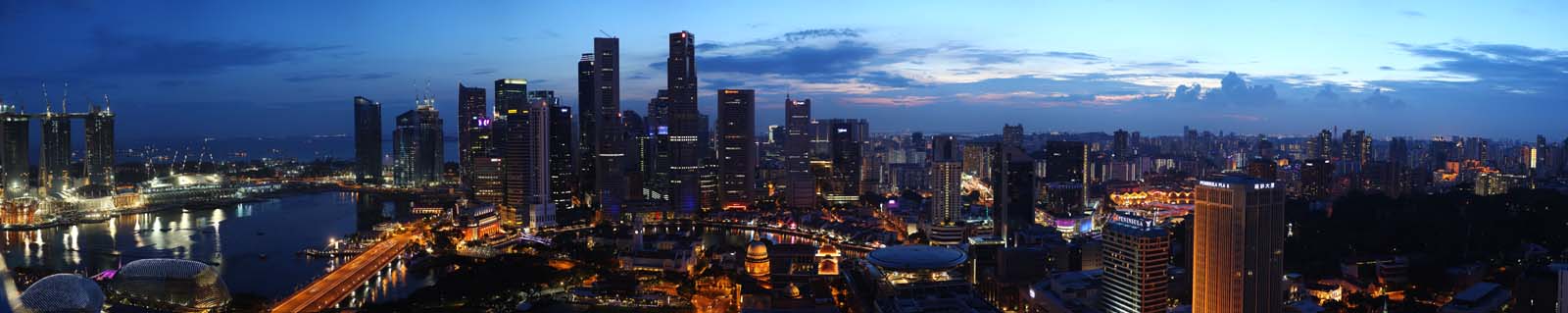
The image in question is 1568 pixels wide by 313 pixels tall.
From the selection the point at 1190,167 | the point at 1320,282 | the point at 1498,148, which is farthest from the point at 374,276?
the point at 1498,148

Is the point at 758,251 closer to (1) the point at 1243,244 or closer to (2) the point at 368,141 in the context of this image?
(1) the point at 1243,244

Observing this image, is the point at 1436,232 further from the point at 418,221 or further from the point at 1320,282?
the point at 418,221

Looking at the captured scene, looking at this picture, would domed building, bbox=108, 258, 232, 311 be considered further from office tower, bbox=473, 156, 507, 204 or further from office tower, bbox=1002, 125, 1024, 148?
office tower, bbox=1002, 125, 1024, 148

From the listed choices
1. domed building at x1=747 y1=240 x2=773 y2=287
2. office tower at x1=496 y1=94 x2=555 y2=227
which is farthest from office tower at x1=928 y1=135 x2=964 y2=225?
office tower at x1=496 y1=94 x2=555 y2=227

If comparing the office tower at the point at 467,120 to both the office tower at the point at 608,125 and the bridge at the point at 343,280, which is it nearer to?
the office tower at the point at 608,125

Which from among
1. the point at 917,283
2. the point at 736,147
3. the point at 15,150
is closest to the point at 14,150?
the point at 15,150
